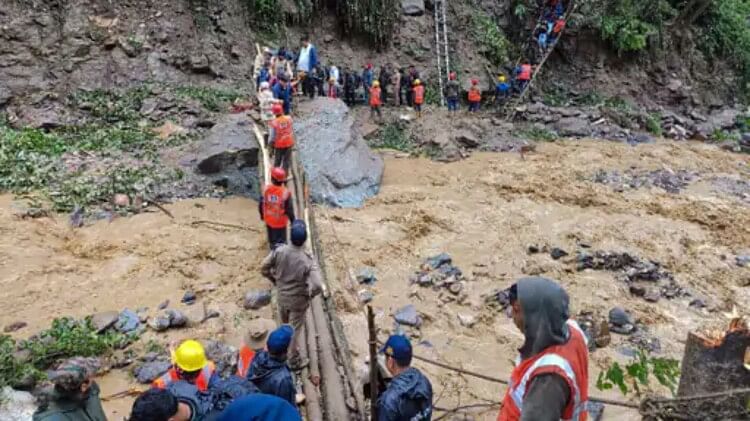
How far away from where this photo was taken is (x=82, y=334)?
5836 mm

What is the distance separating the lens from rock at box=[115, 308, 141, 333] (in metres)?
6.23

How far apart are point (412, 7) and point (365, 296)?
42.4ft

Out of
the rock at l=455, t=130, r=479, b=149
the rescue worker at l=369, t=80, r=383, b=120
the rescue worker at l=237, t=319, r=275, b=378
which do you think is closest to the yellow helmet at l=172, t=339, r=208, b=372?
the rescue worker at l=237, t=319, r=275, b=378

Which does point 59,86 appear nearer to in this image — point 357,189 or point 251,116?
point 251,116

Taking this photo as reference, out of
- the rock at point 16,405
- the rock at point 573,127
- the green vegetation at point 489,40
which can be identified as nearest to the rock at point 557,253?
the rock at point 16,405

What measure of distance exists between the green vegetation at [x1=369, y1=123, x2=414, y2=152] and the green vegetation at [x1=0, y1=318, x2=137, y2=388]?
9235 mm

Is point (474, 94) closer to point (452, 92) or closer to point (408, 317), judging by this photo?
point (452, 92)

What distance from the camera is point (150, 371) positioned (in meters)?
5.41

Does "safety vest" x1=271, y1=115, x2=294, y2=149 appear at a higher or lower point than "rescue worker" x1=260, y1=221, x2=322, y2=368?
higher

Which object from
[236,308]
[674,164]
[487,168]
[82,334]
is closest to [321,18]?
[487,168]

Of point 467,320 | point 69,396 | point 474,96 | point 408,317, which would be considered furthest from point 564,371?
point 474,96

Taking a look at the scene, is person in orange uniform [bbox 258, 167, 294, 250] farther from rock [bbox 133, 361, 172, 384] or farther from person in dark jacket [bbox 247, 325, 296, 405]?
person in dark jacket [bbox 247, 325, 296, 405]

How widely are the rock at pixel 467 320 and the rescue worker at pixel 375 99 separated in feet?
28.6

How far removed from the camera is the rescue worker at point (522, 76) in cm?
1692
